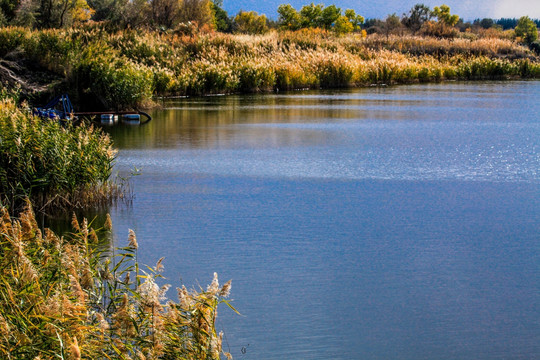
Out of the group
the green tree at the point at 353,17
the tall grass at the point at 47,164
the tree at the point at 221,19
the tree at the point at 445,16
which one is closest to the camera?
the tall grass at the point at 47,164

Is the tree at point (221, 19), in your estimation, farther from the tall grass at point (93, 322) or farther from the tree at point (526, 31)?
the tall grass at point (93, 322)

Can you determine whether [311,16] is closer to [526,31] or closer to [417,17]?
[417,17]

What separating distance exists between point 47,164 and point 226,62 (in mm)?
19575

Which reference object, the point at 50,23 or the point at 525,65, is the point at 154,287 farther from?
the point at 525,65

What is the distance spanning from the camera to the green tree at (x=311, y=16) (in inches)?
2650

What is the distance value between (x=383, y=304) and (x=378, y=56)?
29.5 meters

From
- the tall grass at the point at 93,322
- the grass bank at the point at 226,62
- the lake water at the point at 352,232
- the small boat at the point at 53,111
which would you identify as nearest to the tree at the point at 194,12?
the grass bank at the point at 226,62

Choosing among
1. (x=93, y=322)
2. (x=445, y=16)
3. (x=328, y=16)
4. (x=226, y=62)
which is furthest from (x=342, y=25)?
(x=93, y=322)

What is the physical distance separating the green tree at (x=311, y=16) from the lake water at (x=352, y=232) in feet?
171

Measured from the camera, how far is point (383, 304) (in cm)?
591

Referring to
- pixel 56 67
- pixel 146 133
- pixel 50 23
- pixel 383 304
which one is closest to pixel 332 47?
pixel 50 23

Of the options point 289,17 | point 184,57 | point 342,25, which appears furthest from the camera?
point 289,17

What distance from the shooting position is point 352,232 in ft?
26.1

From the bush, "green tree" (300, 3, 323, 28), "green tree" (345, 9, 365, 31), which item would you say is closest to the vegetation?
the bush
